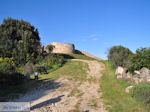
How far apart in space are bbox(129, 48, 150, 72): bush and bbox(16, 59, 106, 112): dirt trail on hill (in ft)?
12.1

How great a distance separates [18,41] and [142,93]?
94.8 ft

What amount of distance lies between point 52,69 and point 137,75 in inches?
524

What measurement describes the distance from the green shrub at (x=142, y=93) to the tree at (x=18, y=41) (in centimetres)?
2398

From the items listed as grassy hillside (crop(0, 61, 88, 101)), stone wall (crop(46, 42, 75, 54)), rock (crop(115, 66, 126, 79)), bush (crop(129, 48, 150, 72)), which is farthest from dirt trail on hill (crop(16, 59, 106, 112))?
stone wall (crop(46, 42, 75, 54))

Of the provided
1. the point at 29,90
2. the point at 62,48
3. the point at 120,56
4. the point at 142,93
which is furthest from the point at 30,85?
the point at 62,48

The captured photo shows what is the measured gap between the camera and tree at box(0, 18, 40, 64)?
39.3 metres

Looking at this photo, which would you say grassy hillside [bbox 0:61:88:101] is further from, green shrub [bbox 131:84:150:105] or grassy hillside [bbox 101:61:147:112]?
green shrub [bbox 131:84:150:105]

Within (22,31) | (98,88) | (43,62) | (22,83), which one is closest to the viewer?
(98,88)

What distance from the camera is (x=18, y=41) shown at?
137ft

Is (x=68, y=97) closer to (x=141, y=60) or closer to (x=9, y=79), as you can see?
(x=9, y=79)

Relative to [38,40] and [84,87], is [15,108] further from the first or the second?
[38,40]

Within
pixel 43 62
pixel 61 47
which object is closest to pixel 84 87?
pixel 43 62

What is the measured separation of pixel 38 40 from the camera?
45.8 m

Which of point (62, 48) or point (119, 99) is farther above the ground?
point (62, 48)
